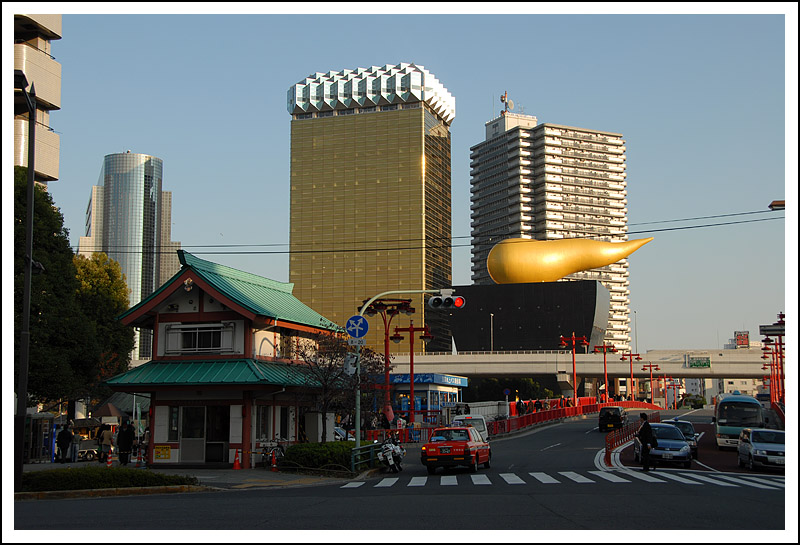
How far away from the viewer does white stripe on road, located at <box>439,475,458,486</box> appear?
2336cm

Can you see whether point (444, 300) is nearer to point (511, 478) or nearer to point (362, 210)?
point (511, 478)

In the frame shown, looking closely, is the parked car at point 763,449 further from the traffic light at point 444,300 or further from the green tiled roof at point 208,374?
the green tiled roof at point 208,374

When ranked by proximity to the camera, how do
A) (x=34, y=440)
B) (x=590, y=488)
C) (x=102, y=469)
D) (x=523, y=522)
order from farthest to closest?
(x=34, y=440), (x=102, y=469), (x=590, y=488), (x=523, y=522)

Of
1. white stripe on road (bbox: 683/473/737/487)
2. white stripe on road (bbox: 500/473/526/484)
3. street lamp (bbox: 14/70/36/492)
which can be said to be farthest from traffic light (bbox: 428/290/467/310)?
street lamp (bbox: 14/70/36/492)

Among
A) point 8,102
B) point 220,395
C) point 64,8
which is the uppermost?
point 64,8

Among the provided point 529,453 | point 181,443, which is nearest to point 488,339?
point 529,453

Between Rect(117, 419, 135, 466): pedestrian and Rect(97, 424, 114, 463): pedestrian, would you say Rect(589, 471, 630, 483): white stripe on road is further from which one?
Rect(97, 424, 114, 463): pedestrian

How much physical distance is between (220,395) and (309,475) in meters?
6.29

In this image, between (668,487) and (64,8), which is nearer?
(64,8)

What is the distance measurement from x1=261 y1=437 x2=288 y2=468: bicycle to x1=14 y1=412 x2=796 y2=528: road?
6.49m

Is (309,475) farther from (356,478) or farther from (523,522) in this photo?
(523,522)

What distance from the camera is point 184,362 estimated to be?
3397 centimetres

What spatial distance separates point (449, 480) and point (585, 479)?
424 cm

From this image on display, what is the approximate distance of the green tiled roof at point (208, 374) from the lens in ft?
103
